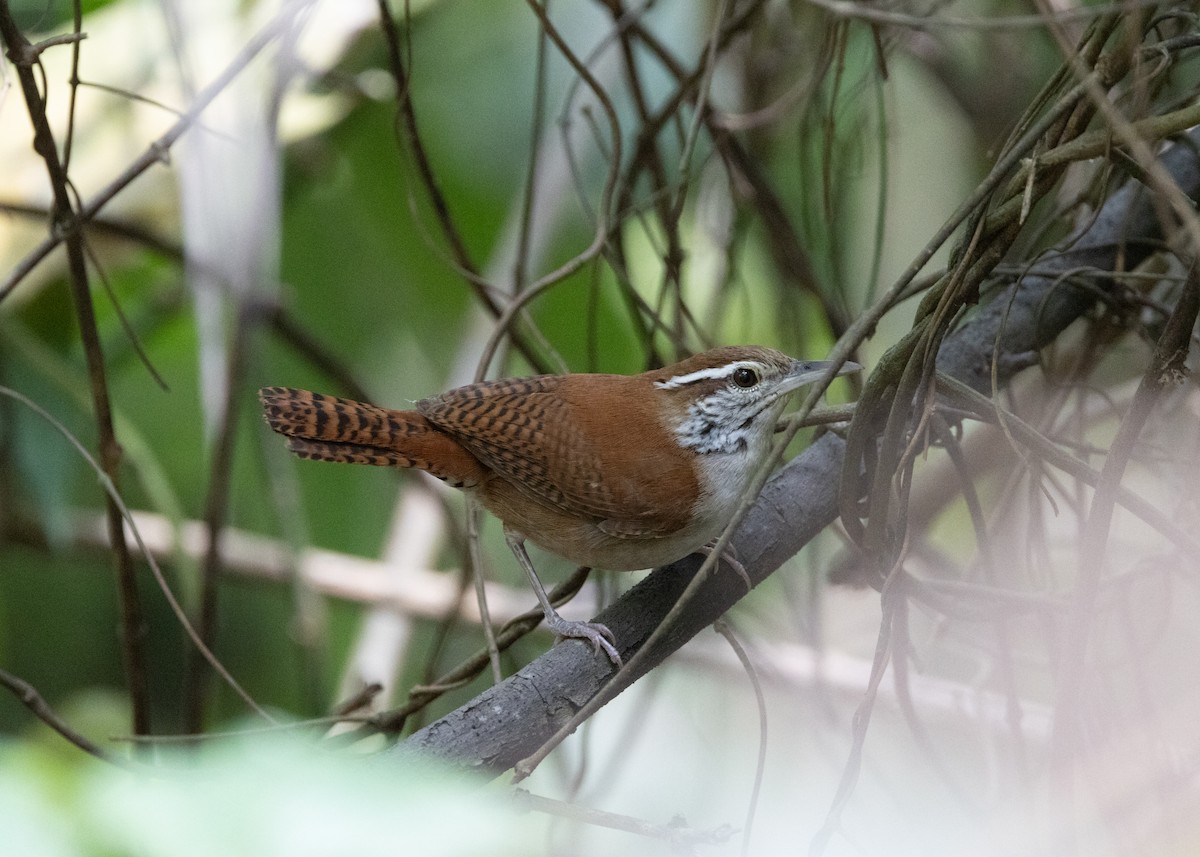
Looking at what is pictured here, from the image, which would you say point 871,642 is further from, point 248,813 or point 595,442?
point 248,813

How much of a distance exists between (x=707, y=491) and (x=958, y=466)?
647mm

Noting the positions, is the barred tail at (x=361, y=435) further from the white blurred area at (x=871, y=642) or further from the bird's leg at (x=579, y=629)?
the white blurred area at (x=871, y=642)

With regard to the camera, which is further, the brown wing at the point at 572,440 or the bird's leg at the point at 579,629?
the brown wing at the point at 572,440

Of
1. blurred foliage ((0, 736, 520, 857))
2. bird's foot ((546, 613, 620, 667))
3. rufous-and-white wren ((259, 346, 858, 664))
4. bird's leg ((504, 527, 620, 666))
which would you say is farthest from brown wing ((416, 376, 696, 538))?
blurred foliage ((0, 736, 520, 857))

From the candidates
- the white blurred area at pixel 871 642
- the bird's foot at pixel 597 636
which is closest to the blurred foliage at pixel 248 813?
the white blurred area at pixel 871 642

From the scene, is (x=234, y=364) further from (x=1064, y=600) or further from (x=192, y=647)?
(x=1064, y=600)

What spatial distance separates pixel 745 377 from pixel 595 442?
0.37 metres

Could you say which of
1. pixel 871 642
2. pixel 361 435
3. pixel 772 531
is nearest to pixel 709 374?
pixel 772 531

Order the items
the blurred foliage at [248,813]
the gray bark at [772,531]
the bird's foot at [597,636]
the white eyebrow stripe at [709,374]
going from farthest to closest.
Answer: the white eyebrow stripe at [709,374], the bird's foot at [597,636], the gray bark at [772,531], the blurred foliage at [248,813]

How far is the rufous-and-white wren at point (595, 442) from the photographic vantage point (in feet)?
7.56

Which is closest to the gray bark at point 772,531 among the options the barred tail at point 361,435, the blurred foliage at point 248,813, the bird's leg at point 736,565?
the bird's leg at point 736,565

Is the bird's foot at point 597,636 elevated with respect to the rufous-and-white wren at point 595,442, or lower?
lower

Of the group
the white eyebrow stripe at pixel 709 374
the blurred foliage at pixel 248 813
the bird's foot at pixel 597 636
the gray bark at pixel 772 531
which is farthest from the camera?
the white eyebrow stripe at pixel 709 374

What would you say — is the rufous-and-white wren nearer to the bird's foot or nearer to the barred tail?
the barred tail
